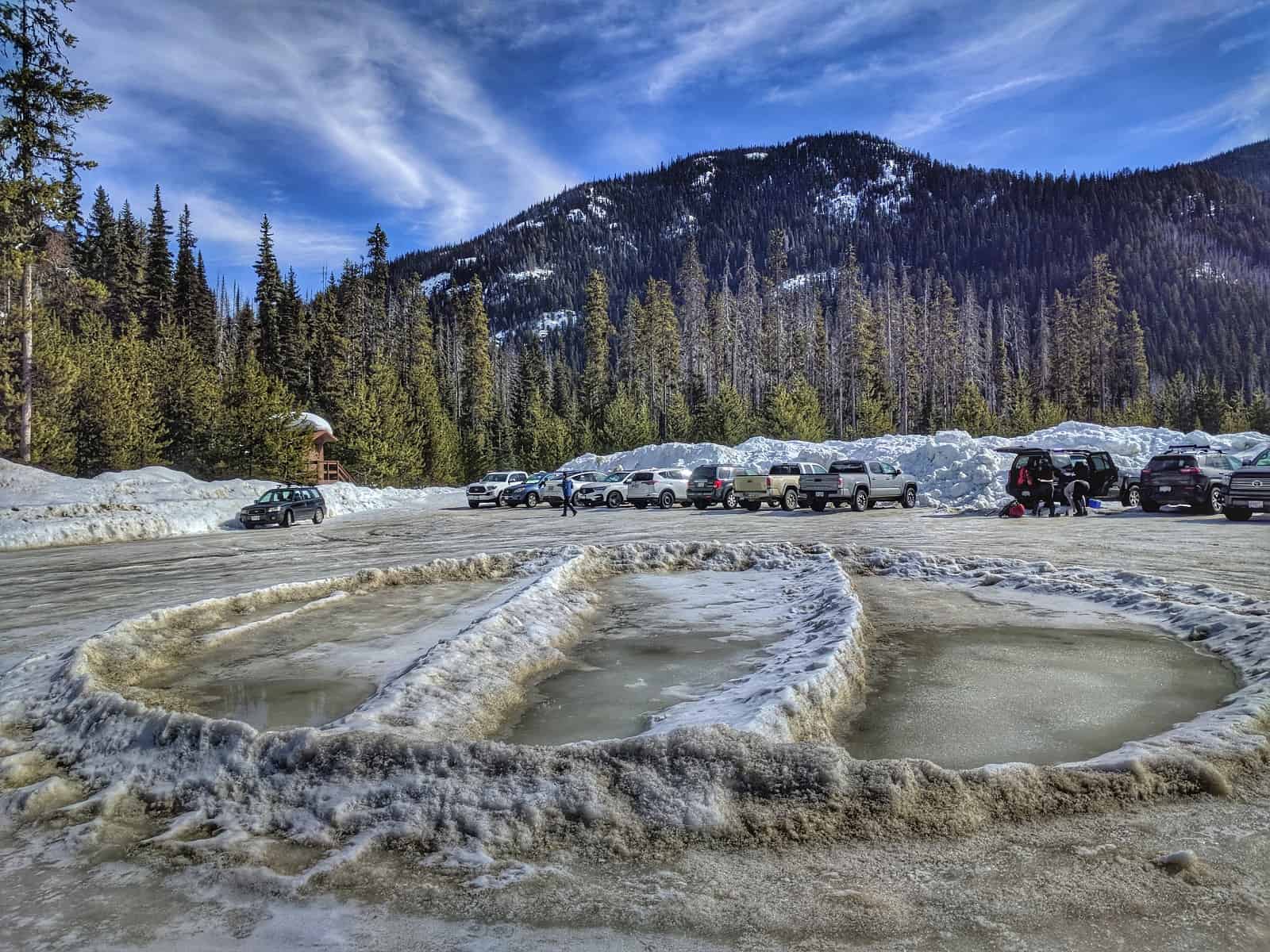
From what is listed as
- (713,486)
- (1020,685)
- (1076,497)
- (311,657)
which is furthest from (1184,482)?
(311,657)

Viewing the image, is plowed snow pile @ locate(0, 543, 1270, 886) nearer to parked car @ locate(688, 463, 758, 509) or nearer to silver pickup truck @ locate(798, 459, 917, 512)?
silver pickup truck @ locate(798, 459, 917, 512)

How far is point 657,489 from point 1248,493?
68.5ft

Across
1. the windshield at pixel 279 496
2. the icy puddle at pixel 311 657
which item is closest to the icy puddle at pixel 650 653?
the icy puddle at pixel 311 657

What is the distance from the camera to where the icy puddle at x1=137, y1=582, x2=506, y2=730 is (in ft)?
20.2

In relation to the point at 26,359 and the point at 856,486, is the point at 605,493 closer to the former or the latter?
the point at 856,486

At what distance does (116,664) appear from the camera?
23.5ft

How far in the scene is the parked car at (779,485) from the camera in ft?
94.3

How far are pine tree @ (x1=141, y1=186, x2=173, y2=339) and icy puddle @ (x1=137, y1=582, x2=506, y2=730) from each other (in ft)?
Answer: 200

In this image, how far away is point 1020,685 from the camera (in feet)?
20.7

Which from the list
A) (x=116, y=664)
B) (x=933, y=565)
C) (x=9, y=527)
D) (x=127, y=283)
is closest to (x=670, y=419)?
(x=127, y=283)

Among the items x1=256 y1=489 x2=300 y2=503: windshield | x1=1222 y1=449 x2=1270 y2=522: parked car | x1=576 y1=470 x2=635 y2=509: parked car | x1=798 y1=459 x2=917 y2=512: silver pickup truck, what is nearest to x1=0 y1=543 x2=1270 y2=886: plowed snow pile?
x1=1222 y1=449 x2=1270 y2=522: parked car

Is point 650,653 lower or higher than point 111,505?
lower

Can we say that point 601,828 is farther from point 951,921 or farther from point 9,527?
point 9,527

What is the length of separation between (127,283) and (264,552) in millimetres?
56396
